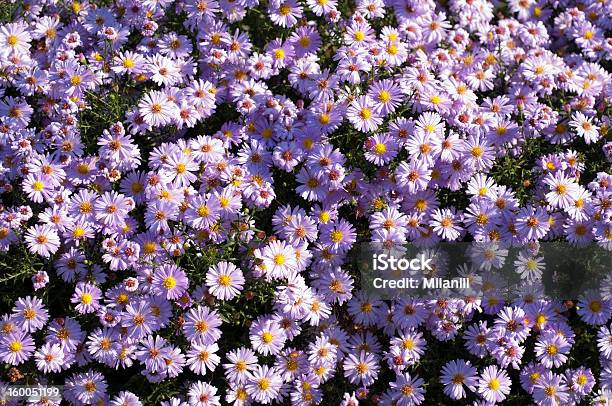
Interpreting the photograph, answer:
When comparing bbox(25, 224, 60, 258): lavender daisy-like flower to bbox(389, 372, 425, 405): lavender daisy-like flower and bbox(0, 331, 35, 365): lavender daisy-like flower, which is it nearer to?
bbox(0, 331, 35, 365): lavender daisy-like flower

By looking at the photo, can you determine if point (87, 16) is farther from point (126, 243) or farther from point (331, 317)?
point (331, 317)

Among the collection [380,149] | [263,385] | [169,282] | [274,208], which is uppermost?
[380,149]

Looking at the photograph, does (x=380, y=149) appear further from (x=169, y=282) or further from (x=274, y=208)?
(x=169, y=282)

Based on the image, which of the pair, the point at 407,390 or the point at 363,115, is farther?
the point at 363,115

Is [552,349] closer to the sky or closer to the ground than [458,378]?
closer to the sky

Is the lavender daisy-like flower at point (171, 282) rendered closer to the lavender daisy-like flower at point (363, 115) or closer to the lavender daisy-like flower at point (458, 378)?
the lavender daisy-like flower at point (363, 115)

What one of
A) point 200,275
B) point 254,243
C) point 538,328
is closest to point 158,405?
point 200,275

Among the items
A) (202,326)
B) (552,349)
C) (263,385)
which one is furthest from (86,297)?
(552,349)

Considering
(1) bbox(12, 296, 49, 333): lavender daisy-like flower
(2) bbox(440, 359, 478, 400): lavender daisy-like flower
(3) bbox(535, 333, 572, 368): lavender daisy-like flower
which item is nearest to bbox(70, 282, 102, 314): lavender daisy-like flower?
(1) bbox(12, 296, 49, 333): lavender daisy-like flower

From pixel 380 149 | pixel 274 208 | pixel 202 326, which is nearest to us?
pixel 202 326
